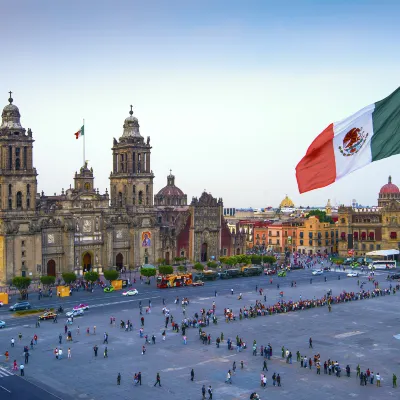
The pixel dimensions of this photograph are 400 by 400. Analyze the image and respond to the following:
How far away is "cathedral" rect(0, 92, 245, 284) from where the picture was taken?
85438 millimetres

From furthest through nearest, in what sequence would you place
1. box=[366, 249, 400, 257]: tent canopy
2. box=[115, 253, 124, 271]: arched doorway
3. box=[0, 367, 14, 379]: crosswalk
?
box=[366, 249, 400, 257]: tent canopy, box=[115, 253, 124, 271]: arched doorway, box=[0, 367, 14, 379]: crosswalk

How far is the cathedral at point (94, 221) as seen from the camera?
85.4 m

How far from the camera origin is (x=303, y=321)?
2414 inches

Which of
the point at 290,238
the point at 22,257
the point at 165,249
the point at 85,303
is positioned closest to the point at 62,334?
the point at 85,303

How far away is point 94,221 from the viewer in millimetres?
94938

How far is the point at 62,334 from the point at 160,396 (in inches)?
765

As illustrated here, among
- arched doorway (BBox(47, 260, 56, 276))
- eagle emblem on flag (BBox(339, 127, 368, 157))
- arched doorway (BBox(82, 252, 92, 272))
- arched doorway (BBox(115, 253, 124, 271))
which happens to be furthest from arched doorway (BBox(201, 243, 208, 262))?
eagle emblem on flag (BBox(339, 127, 368, 157))

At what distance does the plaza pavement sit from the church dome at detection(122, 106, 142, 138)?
38351 mm

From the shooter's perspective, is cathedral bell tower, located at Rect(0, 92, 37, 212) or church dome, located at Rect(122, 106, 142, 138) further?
church dome, located at Rect(122, 106, 142, 138)

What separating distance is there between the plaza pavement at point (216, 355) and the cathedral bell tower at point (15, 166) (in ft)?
80.5

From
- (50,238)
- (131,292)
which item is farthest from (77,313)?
(50,238)

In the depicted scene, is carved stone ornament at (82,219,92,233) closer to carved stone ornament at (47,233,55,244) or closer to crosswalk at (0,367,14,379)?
carved stone ornament at (47,233,55,244)

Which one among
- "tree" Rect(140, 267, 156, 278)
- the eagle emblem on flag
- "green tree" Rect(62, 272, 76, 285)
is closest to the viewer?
the eagle emblem on flag

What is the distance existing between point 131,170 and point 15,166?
2055cm
